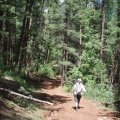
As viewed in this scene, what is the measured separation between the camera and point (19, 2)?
30484 millimetres

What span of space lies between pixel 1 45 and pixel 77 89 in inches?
771

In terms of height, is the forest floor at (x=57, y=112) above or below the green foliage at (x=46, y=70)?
above

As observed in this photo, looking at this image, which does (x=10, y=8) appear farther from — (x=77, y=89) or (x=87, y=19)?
(x=87, y=19)

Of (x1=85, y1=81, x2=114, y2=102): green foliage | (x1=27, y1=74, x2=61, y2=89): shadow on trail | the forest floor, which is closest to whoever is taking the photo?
the forest floor

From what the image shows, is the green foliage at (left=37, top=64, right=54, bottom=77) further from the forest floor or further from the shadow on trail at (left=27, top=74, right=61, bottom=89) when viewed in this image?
the forest floor

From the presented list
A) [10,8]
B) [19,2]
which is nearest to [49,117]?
[10,8]

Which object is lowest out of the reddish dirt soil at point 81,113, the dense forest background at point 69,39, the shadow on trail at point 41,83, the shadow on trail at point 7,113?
the shadow on trail at point 41,83

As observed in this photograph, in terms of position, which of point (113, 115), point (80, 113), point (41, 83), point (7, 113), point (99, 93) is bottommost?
point (41, 83)

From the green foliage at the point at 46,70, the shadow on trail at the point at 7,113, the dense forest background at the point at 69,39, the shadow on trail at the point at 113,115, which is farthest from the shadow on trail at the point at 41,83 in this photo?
→ the shadow on trail at the point at 7,113

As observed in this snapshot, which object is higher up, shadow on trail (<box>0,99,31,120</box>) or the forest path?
shadow on trail (<box>0,99,31,120</box>)

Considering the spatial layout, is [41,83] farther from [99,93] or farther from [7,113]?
[7,113]

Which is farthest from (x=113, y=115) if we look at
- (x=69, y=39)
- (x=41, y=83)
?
(x=69, y=39)

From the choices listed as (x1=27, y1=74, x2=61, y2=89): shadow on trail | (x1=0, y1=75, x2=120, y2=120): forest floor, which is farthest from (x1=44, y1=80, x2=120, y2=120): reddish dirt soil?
(x1=27, y1=74, x2=61, y2=89): shadow on trail

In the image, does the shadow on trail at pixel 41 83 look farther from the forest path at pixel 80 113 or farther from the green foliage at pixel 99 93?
the forest path at pixel 80 113
